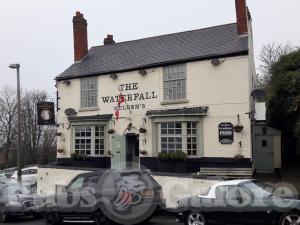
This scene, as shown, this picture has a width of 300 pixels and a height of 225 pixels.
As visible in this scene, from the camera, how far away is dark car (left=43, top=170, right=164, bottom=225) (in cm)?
1378

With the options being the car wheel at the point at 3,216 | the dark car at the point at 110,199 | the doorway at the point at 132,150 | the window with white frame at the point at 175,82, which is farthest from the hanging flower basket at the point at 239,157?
the car wheel at the point at 3,216

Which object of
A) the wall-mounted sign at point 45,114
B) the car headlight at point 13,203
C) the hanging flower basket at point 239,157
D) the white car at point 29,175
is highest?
the wall-mounted sign at point 45,114

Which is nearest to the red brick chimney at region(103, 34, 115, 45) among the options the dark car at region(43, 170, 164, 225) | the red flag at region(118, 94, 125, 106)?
the red flag at region(118, 94, 125, 106)

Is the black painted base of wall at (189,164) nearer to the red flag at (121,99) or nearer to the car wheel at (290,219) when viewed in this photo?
the red flag at (121,99)

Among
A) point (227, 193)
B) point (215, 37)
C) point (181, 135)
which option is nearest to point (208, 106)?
point (181, 135)

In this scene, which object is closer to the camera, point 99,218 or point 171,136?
point 99,218

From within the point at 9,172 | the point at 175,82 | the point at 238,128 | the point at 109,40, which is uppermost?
the point at 109,40

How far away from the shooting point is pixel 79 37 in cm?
3020

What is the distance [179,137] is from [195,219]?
1083cm

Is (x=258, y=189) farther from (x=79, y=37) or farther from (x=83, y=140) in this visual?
(x=79, y=37)

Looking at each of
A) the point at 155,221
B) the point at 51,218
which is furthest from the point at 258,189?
the point at 51,218

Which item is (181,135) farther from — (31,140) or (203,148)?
(31,140)

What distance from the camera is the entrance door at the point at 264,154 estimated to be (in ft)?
80.9

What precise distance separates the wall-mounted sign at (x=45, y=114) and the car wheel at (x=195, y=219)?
641 inches
